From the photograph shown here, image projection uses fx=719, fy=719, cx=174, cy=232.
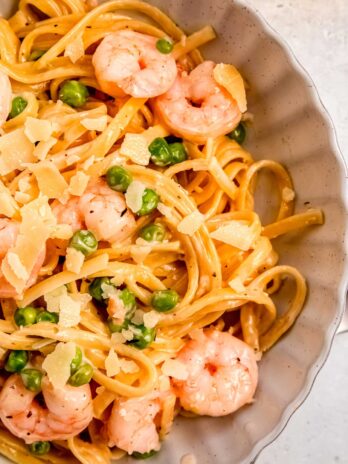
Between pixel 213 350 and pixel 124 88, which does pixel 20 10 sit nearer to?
pixel 124 88

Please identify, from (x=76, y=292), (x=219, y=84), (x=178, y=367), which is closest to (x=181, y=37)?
(x=219, y=84)

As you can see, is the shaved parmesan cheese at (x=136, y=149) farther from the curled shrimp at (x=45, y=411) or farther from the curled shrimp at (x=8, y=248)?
the curled shrimp at (x=45, y=411)

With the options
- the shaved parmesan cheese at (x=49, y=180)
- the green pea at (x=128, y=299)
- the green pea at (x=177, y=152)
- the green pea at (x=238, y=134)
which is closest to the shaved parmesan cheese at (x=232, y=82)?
the green pea at (x=238, y=134)

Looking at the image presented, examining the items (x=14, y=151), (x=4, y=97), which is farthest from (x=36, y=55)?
(x=14, y=151)

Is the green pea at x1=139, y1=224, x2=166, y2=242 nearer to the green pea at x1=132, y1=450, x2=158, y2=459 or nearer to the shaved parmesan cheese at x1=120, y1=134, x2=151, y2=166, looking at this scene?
the shaved parmesan cheese at x1=120, y1=134, x2=151, y2=166

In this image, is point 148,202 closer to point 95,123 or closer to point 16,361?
point 95,123

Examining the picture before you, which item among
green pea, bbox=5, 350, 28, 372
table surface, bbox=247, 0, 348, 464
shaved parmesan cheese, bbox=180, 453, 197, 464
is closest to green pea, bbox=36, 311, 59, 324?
green pea, bbox=5, 350, 28, 372
